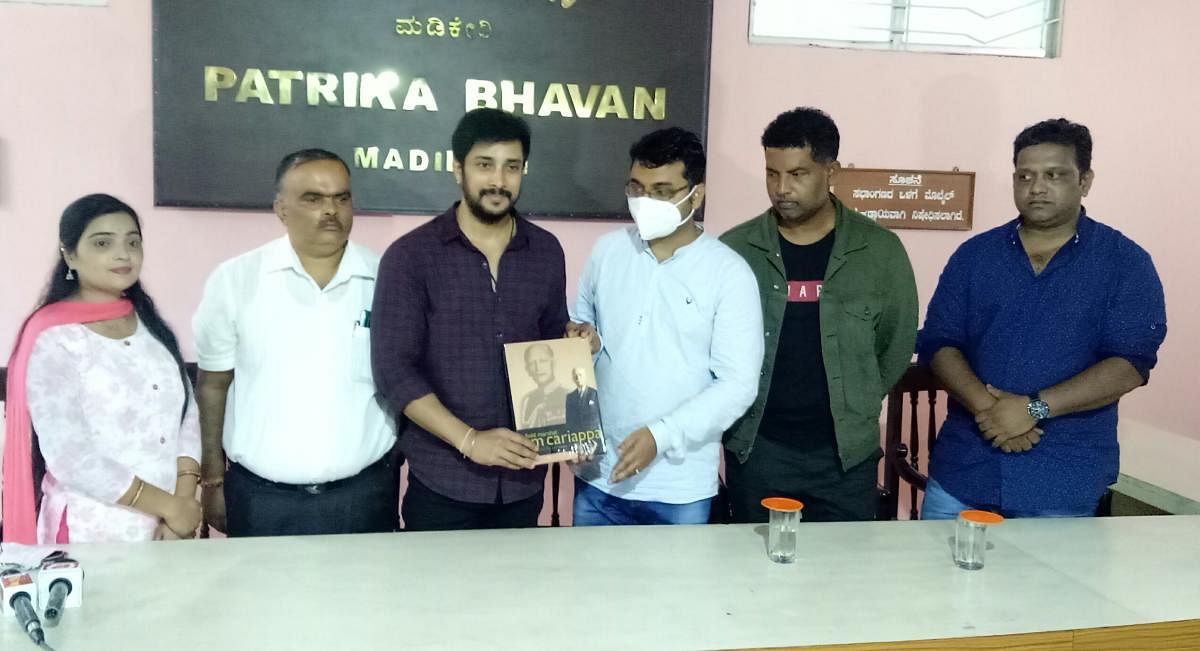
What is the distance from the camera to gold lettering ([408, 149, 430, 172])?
290cm

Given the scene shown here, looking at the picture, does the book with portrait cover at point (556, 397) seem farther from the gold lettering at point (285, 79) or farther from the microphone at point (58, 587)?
the gold lettering at point (285, 79)

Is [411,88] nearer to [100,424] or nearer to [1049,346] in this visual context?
[100,424]

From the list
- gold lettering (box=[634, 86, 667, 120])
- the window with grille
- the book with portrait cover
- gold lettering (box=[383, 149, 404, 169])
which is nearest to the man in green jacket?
the book with portrait cover

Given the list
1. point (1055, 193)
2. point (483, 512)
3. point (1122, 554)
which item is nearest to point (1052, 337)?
point (1055, 193)

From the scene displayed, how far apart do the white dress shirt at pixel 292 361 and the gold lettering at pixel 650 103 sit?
4.28ft

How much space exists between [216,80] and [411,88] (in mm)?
582

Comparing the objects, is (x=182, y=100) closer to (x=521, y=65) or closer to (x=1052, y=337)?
(x=521, y=65)

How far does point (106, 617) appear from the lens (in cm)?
138

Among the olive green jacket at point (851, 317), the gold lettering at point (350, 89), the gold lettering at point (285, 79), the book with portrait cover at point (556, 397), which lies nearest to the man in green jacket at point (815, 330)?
the olive green jacket at point (851, 317)

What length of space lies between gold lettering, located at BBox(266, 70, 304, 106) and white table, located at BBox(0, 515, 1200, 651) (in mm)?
1591

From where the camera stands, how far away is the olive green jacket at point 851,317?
7.09ft

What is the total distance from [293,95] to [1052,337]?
2.25 m

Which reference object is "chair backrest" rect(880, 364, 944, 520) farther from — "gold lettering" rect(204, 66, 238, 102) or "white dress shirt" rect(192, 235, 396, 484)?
"gold lettering" rect(204, 66, 238, 102)

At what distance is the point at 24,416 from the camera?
5.82ft
